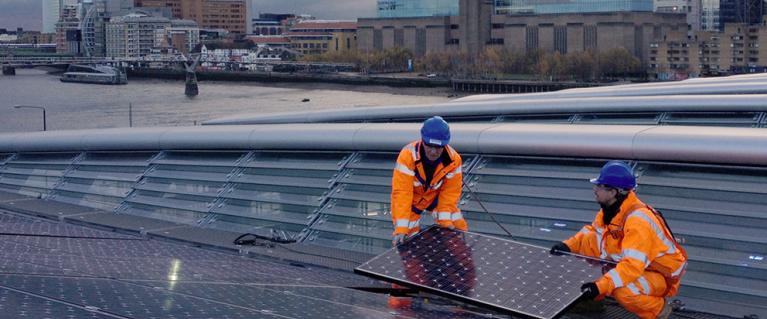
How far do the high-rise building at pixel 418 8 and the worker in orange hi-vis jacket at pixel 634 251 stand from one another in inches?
3418

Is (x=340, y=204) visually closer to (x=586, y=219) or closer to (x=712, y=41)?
(x=586, y=219)

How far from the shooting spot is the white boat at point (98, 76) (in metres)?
77.2

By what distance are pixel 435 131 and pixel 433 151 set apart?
0.52 ft

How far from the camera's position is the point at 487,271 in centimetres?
461

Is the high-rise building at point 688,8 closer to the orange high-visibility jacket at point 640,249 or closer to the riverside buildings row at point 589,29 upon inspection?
the riverside buildings row at point 589,29

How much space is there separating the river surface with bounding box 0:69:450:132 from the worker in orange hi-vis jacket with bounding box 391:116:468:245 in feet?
127

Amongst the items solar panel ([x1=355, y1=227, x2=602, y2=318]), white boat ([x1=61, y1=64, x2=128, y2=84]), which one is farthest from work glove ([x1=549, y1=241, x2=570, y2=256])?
white boat ([x1=61, y1=64, x2=128, y2=84])

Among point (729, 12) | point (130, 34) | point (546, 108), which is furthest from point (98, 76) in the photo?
point (546, 108)

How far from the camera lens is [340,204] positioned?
7266mm

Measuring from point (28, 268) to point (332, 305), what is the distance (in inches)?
55.7

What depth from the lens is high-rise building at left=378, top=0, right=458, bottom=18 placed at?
91.0m

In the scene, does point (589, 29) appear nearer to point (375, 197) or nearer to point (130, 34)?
point (130, 34)

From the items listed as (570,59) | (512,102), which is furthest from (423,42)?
(512,102)

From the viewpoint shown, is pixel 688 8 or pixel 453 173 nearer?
pixel 453 173
